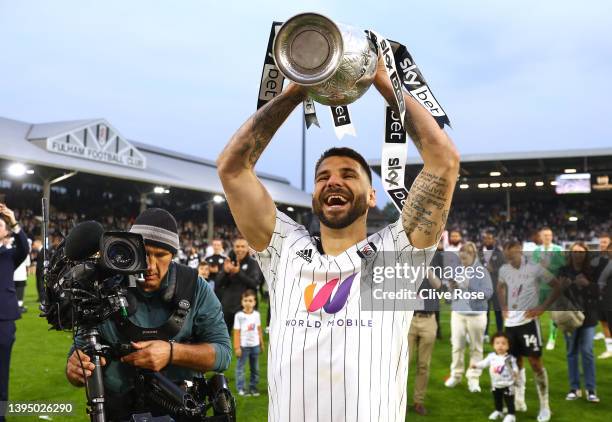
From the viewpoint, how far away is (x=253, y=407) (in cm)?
639

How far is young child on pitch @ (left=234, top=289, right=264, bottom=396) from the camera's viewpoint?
696cm

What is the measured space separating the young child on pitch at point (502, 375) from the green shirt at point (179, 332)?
3.99m

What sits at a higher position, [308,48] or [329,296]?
[308,48]

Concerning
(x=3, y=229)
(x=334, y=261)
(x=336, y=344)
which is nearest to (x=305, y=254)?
(x=334, y=261)

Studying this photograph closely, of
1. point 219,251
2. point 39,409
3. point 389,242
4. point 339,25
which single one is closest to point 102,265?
point 389,242

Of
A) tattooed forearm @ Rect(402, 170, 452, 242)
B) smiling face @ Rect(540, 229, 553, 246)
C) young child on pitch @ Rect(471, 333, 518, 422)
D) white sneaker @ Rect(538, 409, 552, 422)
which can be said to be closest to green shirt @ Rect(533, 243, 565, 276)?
young child on pitch @ Rect(471, 333, 518, 422)

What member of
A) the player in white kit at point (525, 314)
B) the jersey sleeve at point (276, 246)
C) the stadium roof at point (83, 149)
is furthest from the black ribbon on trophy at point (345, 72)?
the stadium roof at point (83, 149)

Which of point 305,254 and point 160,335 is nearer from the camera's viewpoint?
point 305,254

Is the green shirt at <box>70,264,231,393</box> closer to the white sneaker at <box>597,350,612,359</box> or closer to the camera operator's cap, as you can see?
the camera operator's cap

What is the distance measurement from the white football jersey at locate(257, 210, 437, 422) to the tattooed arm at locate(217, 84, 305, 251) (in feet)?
0.77

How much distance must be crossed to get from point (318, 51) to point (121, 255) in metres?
1.39

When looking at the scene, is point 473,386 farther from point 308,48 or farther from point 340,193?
point 308,48

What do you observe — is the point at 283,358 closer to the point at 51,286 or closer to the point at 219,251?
the point at 51,286

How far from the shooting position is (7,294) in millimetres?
5078
